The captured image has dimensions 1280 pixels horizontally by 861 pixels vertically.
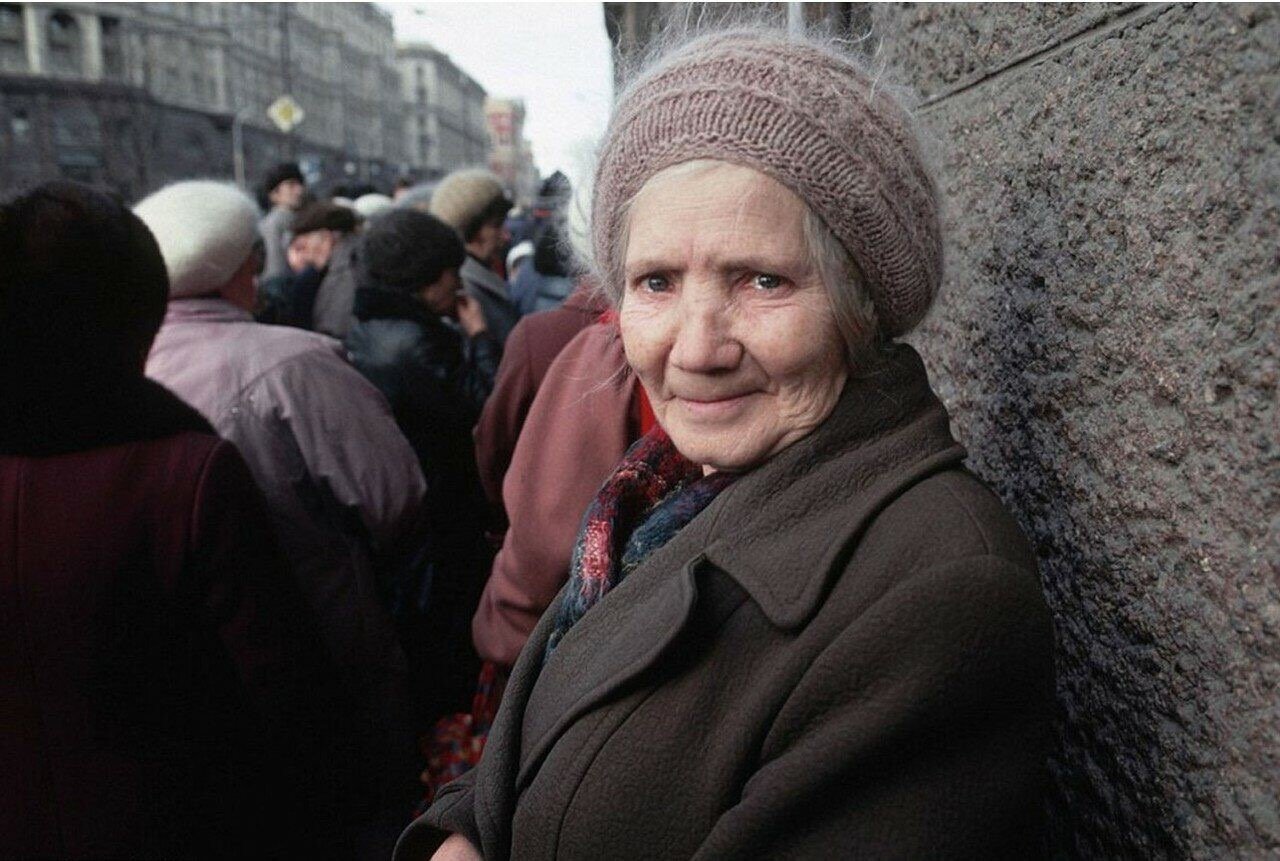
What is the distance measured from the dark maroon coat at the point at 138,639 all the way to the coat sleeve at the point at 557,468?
0.47 metres

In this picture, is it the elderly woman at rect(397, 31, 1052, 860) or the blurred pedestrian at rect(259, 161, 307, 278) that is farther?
the blurred pedestrian at rect(259, 161, 307, 278)

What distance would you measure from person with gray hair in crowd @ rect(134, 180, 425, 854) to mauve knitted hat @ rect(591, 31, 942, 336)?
1.68m

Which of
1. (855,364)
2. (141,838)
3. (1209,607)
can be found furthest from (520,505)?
(1209,607)

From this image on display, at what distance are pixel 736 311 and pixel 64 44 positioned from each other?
49899 millimetres

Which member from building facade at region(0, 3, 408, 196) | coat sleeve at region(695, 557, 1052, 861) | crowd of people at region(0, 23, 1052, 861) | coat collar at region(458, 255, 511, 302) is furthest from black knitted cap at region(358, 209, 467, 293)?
building facade at region(0, 3, 408, 196)

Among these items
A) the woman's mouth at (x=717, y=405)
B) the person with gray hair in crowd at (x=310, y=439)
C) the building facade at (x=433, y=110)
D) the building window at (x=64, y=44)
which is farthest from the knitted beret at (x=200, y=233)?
the building facade at (x=433, y=110)

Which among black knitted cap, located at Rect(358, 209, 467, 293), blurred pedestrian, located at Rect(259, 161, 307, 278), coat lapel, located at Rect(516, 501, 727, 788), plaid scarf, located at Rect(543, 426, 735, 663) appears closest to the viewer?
coat lapel, located at Rect(516, 501, 727, 788)

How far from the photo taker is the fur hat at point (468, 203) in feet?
18.1

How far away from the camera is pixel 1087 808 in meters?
1.45

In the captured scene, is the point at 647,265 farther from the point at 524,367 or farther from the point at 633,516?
the point at 524,367

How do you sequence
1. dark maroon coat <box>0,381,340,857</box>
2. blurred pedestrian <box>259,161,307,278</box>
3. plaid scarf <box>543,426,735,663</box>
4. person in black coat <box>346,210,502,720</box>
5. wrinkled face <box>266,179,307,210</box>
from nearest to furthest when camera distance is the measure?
plaid scarf <box>543,426,735,663</box> → dark maroon coat <box>0,381,340,857</box> → person in black coat <box>346,210,502,720</box> → blurred pedestrian <box>259,161,307,278</box> → wrinkled face <box>266,179,307,210</box>

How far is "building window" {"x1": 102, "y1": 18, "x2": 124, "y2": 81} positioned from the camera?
43.1m

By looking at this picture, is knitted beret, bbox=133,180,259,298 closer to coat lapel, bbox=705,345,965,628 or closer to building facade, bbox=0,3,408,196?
coat lapel, bbox=705,345,965,628

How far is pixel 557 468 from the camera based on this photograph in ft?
7.46
